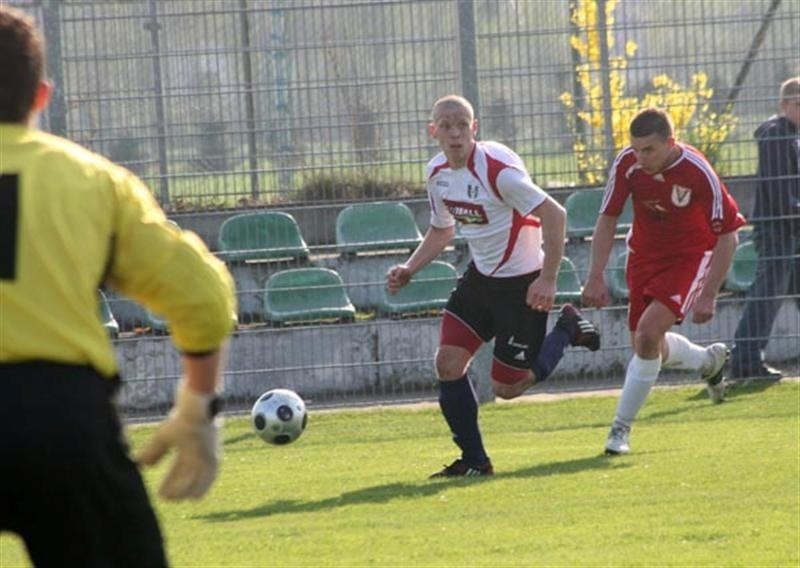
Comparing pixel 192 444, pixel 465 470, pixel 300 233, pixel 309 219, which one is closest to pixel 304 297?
pixel 300 233

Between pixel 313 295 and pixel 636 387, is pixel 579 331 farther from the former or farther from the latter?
pixel 313 295

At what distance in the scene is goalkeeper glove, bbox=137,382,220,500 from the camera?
396cm

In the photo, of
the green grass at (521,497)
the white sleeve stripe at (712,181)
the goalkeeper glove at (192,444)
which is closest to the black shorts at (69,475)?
the goalkeeper glove at (192,444)

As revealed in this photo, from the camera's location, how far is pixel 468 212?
10789mm

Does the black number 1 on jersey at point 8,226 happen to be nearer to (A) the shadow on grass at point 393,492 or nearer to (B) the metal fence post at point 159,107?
(A) the shadow on grass at point 393,492

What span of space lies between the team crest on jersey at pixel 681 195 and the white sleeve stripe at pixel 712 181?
15 cm

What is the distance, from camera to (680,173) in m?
11.0

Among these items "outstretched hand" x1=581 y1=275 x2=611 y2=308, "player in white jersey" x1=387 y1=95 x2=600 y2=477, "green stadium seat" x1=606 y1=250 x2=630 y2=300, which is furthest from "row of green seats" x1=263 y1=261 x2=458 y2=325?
"outstretched hand" x1=581 y1=275 x2=611 y2=308

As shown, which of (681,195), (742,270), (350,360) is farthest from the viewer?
(742,270)

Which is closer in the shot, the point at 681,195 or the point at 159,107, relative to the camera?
the point at 681,195

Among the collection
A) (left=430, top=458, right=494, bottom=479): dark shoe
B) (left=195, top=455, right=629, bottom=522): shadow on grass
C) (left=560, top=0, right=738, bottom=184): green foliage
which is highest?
(left=560, top=0, right=738, bottom=184): green foliage

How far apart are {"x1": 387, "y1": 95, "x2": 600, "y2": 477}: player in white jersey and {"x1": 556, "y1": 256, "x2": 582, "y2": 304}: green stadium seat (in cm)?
333

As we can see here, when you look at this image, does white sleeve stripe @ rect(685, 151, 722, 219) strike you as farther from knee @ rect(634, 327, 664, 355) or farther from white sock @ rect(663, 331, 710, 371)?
white sock @ rect(663, 331, 710, 371)

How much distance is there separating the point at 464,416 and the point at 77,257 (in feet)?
22.9
